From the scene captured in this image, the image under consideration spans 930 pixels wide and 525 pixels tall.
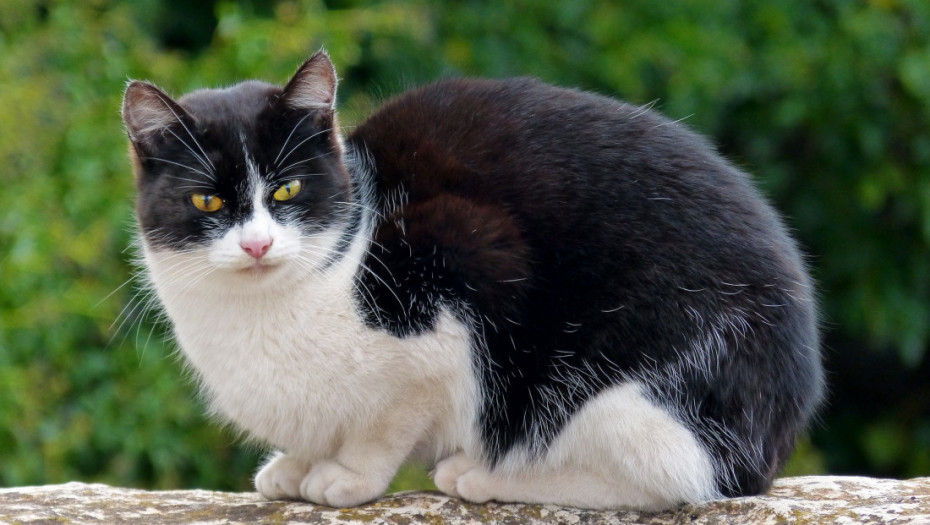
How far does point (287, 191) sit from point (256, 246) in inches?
7.2

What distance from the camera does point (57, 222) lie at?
4.03 m

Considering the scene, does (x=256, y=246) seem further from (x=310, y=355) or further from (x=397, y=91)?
(x=397, y=91)

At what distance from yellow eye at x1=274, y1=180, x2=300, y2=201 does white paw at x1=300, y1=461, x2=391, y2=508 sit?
2.17 ft

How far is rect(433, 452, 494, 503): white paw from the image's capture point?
2.67 metres

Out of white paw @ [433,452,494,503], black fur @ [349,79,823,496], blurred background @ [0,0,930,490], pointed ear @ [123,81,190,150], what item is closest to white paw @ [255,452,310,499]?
white paw @ [433,452,494,503]

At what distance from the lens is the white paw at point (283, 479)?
9.24 feet

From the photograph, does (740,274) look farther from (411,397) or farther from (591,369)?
(411,397)

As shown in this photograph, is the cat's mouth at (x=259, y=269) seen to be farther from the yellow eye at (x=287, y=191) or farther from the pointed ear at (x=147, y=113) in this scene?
the pointed ear at (x=147, y=113)

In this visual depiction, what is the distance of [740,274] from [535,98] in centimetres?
67

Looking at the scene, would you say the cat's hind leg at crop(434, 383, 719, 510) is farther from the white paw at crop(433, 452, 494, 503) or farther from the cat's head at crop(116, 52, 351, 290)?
the cat's head at crop(116, 52, 351, 290)

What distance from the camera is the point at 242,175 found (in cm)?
249

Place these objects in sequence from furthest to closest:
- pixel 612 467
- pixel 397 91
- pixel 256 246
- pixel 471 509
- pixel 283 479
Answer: pixel 397 91 < pixel 283 479 < pixel 471 509 < pixel 612 467 < pixel 256 246

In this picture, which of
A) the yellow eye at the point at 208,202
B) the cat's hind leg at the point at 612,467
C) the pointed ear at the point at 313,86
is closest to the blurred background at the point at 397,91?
the pointed ear at the point at 313,86

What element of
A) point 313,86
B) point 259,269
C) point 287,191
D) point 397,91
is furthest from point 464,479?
point 397,91
